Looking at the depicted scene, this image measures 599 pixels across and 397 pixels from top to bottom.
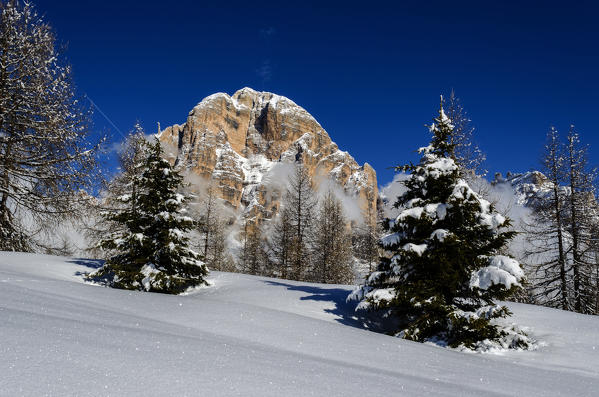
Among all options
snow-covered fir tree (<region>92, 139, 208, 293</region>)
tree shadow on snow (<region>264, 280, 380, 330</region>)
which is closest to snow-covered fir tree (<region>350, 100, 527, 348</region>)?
tree shadow on snow (<region>264, 280, 380, 330</region>)

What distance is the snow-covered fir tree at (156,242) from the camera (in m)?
11.4

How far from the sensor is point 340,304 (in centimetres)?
1056

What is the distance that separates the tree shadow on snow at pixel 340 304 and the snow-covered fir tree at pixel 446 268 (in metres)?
0.62

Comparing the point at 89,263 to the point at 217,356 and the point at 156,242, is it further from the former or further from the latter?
the point at 217,356

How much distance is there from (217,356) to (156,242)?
378 inches

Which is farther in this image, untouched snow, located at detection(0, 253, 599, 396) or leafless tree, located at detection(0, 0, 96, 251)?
leafless tree, located at detection(0, 0, 96, 251)

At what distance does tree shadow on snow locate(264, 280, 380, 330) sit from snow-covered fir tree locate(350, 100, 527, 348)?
622 millimetres

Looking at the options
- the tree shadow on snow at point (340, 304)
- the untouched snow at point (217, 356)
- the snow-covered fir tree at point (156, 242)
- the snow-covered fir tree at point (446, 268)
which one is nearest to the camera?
the untouched snow at point (217, 356)

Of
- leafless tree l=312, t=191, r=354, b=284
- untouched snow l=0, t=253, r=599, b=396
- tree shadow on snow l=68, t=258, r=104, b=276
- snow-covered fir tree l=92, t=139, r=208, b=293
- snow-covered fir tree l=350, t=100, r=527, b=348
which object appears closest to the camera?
untouched snow l=0, t=253, r=599, b=396

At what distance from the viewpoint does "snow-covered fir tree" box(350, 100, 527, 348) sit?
8023 millimetres

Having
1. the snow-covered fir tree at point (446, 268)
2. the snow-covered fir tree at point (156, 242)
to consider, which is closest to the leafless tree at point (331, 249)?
the snow-covered fir tree at point (156, 242)

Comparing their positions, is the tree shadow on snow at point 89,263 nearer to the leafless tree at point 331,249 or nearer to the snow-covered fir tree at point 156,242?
the snow-covered fir tree at point 156,242

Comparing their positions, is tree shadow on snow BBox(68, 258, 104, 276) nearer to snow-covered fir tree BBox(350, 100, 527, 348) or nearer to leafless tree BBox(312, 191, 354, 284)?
snow-covered fir tree BBox(350, 100, 527, 348)

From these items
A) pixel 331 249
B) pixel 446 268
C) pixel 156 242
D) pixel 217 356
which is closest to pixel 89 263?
pixel 156 242
